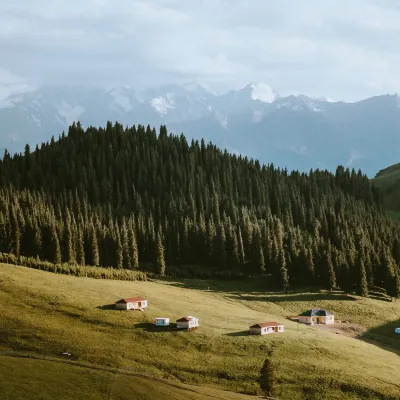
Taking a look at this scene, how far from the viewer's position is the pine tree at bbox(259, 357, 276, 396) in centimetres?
9169

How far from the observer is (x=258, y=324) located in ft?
368

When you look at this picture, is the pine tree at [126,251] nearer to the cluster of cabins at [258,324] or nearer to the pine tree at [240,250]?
the pine tree at [240,250]

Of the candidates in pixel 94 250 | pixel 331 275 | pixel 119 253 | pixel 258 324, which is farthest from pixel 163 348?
pixel 331 275

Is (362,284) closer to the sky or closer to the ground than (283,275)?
closer to the ground

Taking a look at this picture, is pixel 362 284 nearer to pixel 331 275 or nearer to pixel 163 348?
pixel 331 275

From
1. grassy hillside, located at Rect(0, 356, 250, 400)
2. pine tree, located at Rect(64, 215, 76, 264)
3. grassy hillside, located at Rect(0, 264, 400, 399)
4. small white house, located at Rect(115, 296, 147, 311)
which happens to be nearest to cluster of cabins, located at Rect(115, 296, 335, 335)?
small white house, located at Rect(115, 296, 147, 311)

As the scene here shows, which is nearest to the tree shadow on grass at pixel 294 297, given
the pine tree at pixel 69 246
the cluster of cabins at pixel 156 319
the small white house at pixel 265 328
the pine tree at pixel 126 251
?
the pine tree at pixel 126 251

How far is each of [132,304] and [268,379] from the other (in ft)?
114

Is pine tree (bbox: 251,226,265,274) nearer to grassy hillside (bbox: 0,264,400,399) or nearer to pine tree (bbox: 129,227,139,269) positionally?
pine tree (bbox: 129,227,139,269)

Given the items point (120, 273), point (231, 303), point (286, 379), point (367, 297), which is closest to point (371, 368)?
point (286, 379)

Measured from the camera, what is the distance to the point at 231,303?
145375 mm

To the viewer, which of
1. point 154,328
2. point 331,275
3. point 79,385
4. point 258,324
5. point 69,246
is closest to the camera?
point 79,385

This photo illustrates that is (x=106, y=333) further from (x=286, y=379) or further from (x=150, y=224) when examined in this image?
(x=150, y=224)

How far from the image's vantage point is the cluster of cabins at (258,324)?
11056cm
